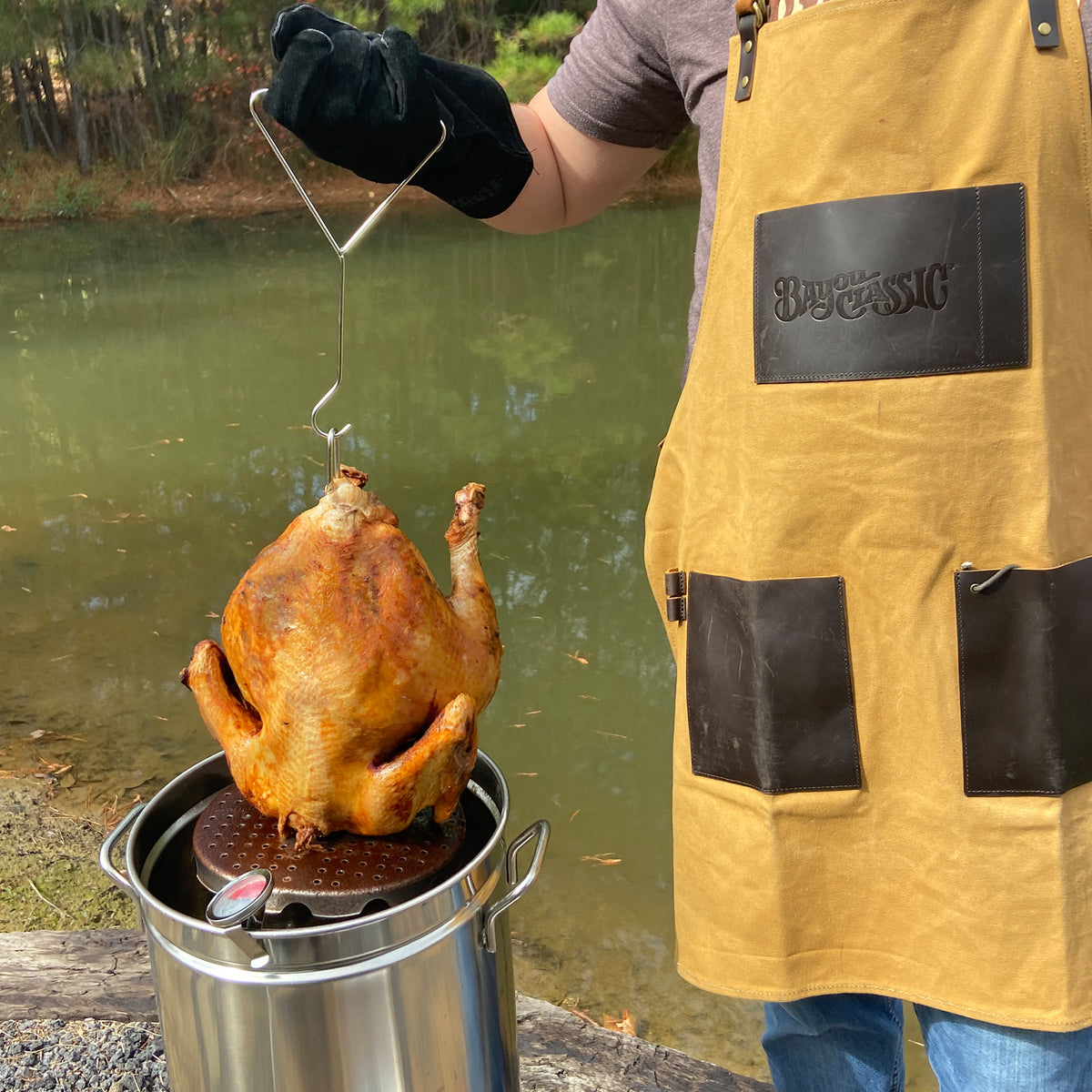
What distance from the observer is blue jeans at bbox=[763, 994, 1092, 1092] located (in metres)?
1.16

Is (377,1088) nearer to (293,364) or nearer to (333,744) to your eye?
(333,744)

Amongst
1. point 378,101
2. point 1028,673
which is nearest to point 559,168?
point 378,101

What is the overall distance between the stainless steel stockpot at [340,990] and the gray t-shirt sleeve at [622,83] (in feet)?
3.31

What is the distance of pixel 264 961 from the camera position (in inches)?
46.9

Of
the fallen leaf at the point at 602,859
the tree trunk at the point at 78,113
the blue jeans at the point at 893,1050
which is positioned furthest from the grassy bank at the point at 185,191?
the blue jeans at the point at 893,1050

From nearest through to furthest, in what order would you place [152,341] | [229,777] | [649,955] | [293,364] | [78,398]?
[229,777]
[649,955]
[78,398]
[293,364]
[152,341]

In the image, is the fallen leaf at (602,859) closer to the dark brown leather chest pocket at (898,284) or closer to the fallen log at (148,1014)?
the fallen log at (148,1014)

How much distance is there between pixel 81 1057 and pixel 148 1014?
0.14 meters

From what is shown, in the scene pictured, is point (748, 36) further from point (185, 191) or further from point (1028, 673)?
point (185, 191)

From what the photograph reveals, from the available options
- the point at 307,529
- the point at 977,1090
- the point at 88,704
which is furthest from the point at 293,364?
the point at 977,1090

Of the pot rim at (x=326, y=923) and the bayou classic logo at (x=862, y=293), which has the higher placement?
the bayou classic logo at (x=862, y=293)

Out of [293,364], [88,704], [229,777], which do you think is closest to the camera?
[229,777]

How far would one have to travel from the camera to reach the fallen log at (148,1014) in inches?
72.3

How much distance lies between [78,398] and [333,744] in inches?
244
